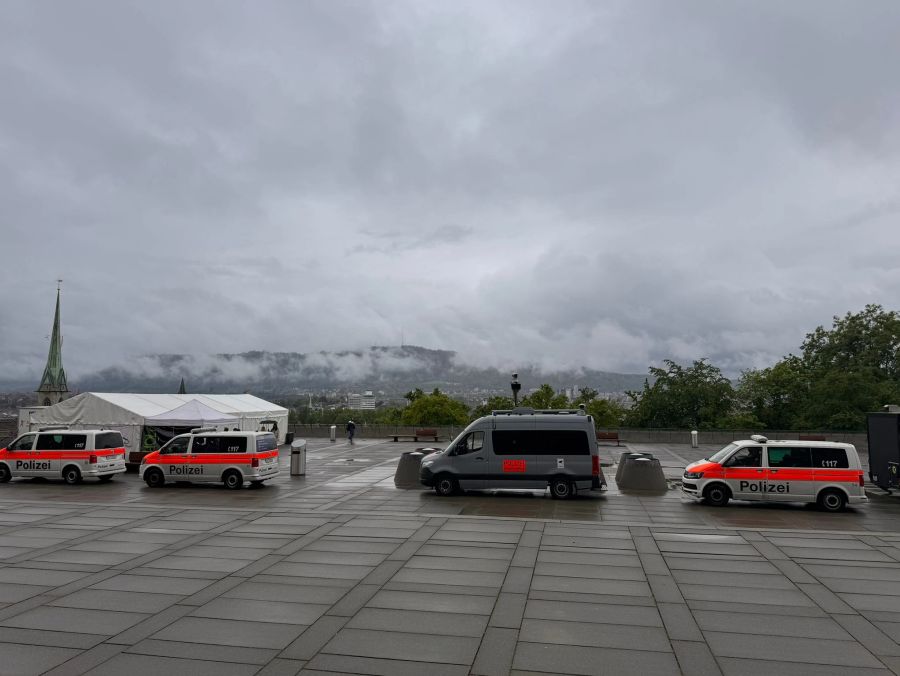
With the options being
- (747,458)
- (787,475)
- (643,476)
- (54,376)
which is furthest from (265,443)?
(54,376)

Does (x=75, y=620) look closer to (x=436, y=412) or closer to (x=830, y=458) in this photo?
(x=830, y=458)

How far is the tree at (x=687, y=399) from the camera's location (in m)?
53.5

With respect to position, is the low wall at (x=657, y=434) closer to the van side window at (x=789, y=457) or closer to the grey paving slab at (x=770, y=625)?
the van side window at (x=789, y=457)

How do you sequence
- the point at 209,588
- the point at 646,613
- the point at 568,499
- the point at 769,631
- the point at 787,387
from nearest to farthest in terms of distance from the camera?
the point at 769,631 < the point at 646,613 < the point at 209,588 < the point at 568,499 < the point at 787,387

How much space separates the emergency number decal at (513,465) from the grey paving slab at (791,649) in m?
11.5

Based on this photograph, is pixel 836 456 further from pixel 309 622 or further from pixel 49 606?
pixel 49 606

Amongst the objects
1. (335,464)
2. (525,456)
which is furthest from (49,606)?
(335,464)

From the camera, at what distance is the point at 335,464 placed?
30141 mm

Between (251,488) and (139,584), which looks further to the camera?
(251,488)

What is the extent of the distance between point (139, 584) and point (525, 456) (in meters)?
11.7

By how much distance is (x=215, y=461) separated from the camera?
2216 cm

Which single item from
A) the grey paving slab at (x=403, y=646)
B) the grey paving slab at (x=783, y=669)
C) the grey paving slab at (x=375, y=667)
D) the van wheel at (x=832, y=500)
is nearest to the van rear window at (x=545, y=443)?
the van wheel at (x=832, y=500)

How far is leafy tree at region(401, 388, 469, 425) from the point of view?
240ft

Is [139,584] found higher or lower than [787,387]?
lower
